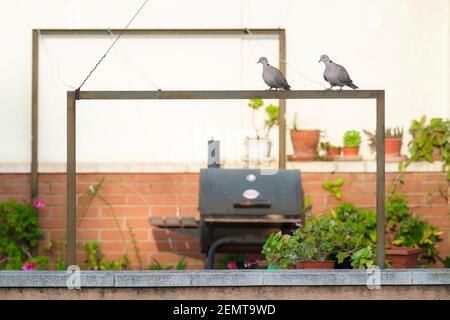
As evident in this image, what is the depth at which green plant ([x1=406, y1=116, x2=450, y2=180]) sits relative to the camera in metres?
8.88

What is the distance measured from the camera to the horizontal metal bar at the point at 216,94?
19.2 feet

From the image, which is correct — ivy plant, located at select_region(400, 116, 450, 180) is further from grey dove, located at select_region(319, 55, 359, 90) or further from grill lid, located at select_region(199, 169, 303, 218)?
grey dove, located at select_region(319, 55, 359, 90)

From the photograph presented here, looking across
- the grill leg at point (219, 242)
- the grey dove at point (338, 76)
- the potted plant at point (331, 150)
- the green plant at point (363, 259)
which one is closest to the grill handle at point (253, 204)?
the grill leg at point (219, 242)

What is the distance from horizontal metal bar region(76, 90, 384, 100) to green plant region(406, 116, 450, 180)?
304 centimetres

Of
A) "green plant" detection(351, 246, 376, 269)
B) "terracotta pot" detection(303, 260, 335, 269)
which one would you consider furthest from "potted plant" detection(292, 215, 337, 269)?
"green plant" detection(351, 246, 376, 269)

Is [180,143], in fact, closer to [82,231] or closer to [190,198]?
[190,198]

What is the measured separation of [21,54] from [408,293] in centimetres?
443

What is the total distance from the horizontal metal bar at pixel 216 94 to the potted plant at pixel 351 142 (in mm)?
2934

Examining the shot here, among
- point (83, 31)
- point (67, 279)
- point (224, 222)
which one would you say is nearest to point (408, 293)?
point (67, 279)

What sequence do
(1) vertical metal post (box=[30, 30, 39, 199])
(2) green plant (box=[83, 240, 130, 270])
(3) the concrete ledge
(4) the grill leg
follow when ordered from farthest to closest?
(1) vertical metal post (box=[30, 30, 39, 199]) < (2) green plant (box=[83, 240, 130, 270]) < (4) the grill leg < (3) the concrete ledge

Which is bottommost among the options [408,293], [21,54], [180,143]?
[408,293]

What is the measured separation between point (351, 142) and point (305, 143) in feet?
1.21

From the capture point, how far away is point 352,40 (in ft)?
29.5

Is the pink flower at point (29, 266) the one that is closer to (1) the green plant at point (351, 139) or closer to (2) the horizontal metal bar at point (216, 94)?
(1) the green plant at point (351, 139)
